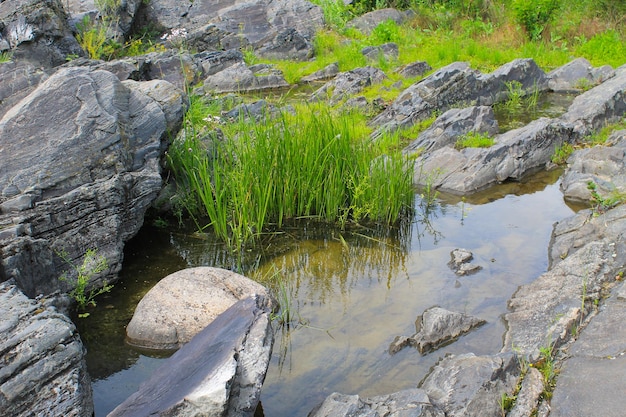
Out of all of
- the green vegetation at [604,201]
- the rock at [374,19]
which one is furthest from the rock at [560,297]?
the rock at [374,19]

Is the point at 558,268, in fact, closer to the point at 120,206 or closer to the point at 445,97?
the point at 120,206

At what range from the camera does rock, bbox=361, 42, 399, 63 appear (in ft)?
53.7

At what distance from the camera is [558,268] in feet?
19.2

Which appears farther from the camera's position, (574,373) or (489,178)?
(489,178)

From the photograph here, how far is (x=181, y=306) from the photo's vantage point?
545cm

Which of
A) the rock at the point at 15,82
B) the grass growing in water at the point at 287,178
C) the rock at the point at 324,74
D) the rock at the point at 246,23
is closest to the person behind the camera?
the rock at the point at 15,82

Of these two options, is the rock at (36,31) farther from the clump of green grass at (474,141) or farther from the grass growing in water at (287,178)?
the clump of green grass at (474,141)

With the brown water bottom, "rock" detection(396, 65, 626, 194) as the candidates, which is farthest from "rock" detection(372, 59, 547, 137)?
the brown water bottom

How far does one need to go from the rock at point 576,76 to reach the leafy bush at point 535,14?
2.97 m

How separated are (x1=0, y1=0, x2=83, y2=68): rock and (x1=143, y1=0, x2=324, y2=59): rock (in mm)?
5290

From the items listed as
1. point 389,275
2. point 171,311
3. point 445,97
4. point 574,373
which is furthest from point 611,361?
point 445,97

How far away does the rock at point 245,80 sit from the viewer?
15062mm

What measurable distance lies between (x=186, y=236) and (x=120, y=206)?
1.17 metres

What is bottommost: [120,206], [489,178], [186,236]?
[489,178]
